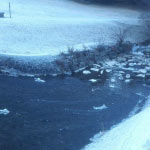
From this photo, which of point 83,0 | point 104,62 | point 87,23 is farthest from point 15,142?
point 83,0

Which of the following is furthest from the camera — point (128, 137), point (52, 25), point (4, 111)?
point (52, 25)

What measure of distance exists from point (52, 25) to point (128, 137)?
63.2 ft

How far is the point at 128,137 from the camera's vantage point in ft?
47.6

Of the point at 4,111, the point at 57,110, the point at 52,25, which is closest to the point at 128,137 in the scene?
the point at 57,110

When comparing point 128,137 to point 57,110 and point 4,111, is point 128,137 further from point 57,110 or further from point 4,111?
point 4,111

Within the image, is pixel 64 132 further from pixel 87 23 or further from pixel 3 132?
pixel 87 23

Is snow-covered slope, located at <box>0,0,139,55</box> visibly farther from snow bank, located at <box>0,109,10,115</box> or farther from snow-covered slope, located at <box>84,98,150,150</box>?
snow-covered slope, located at <box>84,98,150,150</box>

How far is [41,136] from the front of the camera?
50.3 feet

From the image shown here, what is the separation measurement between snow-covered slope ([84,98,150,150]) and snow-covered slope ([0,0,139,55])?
10890 millimetres

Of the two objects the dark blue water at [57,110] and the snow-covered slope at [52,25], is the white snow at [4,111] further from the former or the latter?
the snow-covered slope at [52,25]

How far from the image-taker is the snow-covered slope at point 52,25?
1099 inches

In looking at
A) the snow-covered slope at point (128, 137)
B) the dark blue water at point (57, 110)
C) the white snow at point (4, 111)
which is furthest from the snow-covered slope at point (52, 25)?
the snow-covered slope at point (128, 137)

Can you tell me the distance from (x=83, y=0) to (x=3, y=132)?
32296 mm

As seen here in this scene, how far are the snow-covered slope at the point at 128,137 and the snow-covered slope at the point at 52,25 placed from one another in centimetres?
1089
